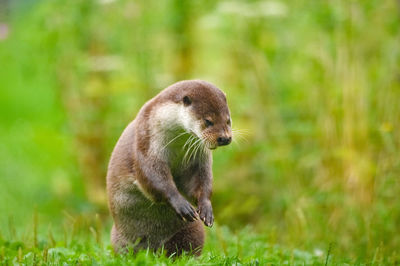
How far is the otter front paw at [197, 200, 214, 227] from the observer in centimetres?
391

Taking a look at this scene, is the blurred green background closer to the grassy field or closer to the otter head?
the grassy field

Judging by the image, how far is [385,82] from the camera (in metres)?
6.46

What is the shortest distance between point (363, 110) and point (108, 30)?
325 centimetres

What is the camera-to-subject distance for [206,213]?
394 cm

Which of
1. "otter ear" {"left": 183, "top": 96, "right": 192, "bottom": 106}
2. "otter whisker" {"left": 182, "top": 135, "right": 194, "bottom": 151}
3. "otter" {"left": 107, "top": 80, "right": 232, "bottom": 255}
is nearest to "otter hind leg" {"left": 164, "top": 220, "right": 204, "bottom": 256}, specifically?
"otter" {"left": 107, "top": 80, "right": 232, "bottom": 255}

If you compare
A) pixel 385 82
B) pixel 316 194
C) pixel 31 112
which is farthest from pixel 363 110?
pixel 31 112

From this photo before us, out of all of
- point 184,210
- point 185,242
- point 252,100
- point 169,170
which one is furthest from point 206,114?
point 252,100

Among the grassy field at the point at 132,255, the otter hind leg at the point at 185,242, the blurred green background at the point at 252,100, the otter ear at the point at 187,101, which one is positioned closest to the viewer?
the grassy field at the point at 132,255

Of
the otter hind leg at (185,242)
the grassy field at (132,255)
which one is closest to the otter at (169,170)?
the otter hind leg at (185,242)

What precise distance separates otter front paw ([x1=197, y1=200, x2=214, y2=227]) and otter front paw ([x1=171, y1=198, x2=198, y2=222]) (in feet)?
0.19

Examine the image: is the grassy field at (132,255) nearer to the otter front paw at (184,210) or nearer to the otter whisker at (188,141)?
the otter front paw at (184,210)

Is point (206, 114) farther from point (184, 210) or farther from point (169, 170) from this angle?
point (184, 210)

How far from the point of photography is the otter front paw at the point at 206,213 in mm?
3906

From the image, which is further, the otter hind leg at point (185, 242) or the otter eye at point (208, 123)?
the otter hind leg at point (185, 242)
